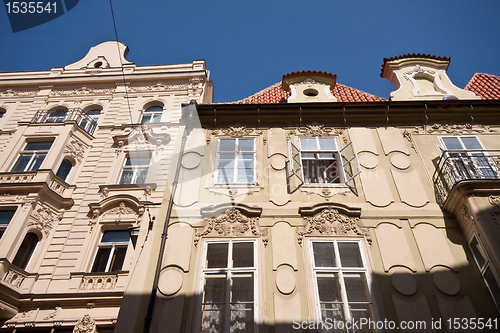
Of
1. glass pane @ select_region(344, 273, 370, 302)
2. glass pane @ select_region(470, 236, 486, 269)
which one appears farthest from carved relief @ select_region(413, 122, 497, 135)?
glass pane @ select_region(344, 273, 370, 302)

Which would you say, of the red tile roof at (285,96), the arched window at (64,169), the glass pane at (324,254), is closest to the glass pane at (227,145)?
the red tile roof at (285,96)

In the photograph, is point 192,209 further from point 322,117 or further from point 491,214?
point 491,214

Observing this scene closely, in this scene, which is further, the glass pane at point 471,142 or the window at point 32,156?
the window at point 32,156

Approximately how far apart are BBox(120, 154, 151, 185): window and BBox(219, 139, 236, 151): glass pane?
4.50 m

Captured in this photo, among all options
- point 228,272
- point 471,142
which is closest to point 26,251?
point 228,272

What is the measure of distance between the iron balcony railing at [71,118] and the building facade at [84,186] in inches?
2.6

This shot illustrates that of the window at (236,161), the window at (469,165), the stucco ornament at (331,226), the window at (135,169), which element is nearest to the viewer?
the stucco ornament at (331,226)

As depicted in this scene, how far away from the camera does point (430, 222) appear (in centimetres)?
823

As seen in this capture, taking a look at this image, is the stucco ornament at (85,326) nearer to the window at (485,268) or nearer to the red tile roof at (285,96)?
the red tile roof at (285,96)

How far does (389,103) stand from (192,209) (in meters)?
6.57

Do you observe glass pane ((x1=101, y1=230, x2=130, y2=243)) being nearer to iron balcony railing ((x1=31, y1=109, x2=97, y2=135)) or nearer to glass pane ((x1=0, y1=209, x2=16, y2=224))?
glass pane ((x1=0, y1=209, x2=16, y2=224))

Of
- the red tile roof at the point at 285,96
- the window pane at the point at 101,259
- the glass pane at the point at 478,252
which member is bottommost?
the glass pane at the point at 478,252

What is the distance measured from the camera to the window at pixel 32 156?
45.3 ft

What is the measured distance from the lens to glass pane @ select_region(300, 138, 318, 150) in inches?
408
